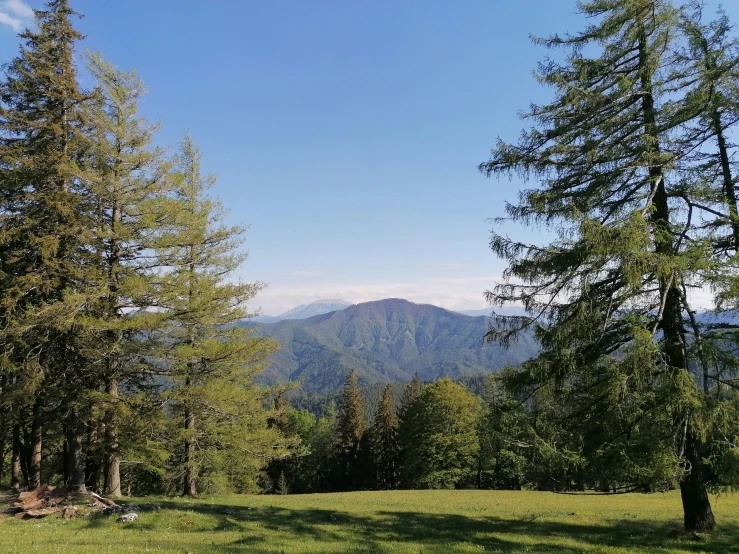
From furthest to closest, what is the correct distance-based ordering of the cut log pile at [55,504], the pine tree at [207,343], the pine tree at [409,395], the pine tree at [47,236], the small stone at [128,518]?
the pine tree at [409,395] → the pine tree at [207,343] → the pine tree at [47,236] → the cut log pile at [55,504] → the small stone at [128,518]

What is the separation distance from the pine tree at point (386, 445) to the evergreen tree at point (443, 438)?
28.0 ft

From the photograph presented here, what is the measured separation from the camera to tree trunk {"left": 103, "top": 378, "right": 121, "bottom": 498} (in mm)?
14781

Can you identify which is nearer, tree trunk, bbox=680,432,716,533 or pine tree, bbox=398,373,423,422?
tree trunk, bbox=680,432,716,533

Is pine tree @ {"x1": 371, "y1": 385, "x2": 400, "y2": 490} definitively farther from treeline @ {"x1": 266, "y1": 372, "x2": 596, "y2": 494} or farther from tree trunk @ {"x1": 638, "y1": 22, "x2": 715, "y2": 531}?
tree trunk @ {"x1": 638, "y1": 22, "x2": 715, "y2": 531}

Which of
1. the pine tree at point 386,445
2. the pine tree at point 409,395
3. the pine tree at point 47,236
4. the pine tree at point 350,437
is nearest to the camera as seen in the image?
the pine tree at point 47,236

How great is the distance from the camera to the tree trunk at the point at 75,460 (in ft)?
49.0

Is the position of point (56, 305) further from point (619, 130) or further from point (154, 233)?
point (619, 130)

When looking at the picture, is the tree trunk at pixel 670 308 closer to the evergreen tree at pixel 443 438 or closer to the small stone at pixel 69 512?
the small stone at pixel 69 512

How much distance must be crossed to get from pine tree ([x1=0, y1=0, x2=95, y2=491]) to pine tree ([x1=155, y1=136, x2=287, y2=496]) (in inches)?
109

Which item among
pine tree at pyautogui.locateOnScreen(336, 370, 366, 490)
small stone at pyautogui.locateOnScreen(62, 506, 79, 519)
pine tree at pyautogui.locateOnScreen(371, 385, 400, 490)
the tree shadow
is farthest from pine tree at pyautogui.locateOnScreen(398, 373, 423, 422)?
small stone at pyautogui.locateOnScreen(62, 506, 79, 519)

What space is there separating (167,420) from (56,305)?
5.27 metres

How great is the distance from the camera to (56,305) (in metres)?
13.2

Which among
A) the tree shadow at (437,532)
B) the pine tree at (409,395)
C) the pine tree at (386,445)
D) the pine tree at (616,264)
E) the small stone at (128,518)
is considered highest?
the pine tree at (616,264)

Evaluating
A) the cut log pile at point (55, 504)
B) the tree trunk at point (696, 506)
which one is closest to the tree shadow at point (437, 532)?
the tree trunk at point (696, 506)
